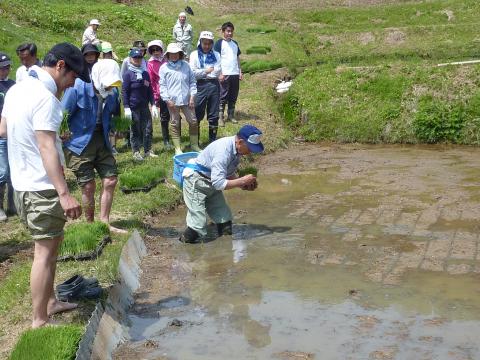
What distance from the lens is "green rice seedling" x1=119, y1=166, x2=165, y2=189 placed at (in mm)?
9477

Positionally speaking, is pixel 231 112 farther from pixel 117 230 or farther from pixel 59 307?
pixel 59 307

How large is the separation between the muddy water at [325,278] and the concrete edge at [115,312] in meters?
0.12

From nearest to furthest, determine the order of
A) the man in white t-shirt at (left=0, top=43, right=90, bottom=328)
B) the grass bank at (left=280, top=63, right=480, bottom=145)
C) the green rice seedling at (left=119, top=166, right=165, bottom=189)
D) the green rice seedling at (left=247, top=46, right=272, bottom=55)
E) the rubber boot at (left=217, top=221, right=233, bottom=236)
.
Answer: the man in white t-shirt at (left=0, top=43, right=90, bottom=328), the rubber boot at (left=217, top=221, right=233, bottom=236), the green rice seedling at (left=119, top=166, right=165, bottom=189), the grass bank at (left=280, top=63, right=480, bottom=145), the green rice seedling at (left=247, top=46, right=272, bottom=55)

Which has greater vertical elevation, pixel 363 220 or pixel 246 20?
pixel 246 20

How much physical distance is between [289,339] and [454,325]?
4.26 ft

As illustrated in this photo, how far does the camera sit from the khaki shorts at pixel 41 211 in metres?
4.93

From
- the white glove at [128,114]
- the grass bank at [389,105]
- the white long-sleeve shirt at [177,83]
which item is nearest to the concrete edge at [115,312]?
the white glove at [128,114]

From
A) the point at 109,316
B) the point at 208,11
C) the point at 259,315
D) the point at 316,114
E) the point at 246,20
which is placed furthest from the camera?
the point at 208,11

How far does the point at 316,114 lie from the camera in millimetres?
14336

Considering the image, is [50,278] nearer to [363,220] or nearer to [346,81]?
[363,220]

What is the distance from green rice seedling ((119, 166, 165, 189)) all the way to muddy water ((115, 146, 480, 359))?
2.22ft

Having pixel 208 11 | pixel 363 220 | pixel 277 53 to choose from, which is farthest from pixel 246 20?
pixel 363 220

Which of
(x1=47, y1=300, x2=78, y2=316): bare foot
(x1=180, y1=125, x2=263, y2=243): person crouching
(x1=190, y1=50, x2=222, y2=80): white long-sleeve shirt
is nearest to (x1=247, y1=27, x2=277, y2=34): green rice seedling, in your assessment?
(x1=190, y1=50, x2=222, y2=80): white long-sleeve shirt

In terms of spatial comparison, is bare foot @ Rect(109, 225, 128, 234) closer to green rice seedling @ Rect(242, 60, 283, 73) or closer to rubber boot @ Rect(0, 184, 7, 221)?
rubber boot @ Rect(0, 184, 7, 221)
